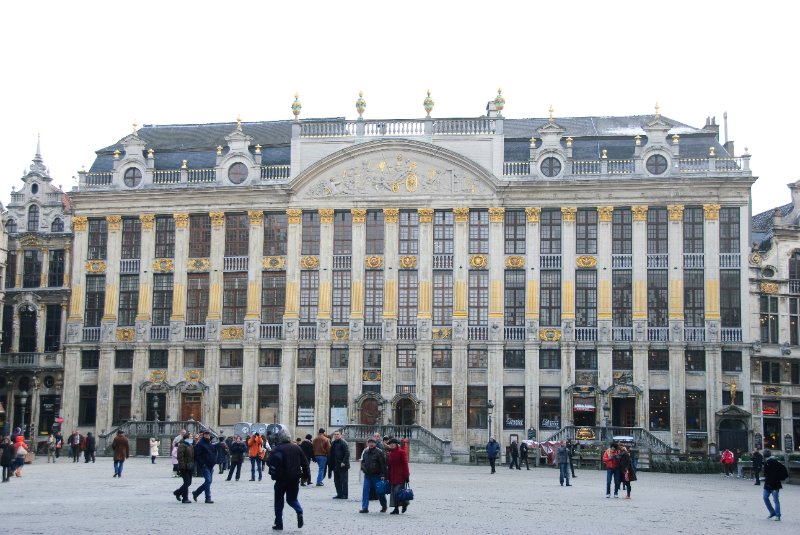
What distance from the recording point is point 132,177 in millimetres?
69625

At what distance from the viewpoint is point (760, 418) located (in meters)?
64.4

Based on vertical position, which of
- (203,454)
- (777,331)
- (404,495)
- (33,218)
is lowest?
(404,495)

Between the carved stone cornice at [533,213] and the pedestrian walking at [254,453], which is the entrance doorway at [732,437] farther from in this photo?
the pedestrian walking at [254,453]

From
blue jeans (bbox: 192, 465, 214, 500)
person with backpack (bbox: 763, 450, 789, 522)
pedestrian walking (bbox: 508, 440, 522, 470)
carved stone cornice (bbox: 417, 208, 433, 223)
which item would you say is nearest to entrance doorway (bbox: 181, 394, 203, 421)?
carved stone cornice (bbox: 417, 208, 433, 223)

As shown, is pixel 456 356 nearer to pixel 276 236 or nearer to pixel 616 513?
pixel 276 236

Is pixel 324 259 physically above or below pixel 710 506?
above

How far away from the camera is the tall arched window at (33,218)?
73750 mm

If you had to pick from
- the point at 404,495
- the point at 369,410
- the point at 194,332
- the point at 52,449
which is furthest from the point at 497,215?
the point at 404,495

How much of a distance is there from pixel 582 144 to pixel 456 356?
14184 mm

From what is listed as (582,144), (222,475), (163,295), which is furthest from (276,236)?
(222,475)

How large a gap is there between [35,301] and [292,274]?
17.1 meters

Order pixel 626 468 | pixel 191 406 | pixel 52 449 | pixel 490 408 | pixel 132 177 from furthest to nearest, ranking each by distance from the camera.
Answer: pixel 132 177
pixel 191 406
pixel 490 408
pixel 52 449
pixel 626 468

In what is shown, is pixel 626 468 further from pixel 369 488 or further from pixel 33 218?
pixel 33 218

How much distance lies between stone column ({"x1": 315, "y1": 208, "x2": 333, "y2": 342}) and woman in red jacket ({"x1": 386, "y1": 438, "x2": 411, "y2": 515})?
38888 mm
